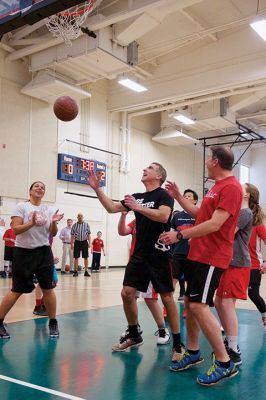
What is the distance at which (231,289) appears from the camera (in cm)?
412

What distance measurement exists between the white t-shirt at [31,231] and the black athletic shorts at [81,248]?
9.21 m

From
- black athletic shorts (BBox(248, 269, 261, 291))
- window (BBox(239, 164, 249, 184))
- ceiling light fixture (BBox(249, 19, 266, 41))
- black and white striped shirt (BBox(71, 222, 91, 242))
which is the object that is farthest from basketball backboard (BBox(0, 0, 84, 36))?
window (BBox(239, 164, 249, 184))

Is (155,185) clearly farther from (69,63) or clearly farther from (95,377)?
(69,63)

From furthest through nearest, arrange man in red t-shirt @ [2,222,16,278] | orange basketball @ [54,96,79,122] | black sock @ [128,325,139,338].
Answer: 1. man in red t-shirt @ [2,222,16,278]
2. orange basketball @ [54,96,79,122]
3. black sock @ [128,325,139,338]

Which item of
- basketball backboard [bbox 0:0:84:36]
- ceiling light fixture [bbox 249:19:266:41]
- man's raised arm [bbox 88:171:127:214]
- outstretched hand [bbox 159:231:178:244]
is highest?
ceiling light fixture [bbox 249:19:266:41]

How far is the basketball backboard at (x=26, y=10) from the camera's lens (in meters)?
3.88

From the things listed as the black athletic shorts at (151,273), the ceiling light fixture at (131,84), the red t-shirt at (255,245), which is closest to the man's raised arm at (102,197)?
the black athletic shorts at (151,273)

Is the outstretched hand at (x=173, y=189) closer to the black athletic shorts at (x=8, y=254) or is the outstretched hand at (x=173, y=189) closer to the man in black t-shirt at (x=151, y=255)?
the man in black t-shirt at (x=151, y=255)

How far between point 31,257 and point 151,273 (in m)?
1.52

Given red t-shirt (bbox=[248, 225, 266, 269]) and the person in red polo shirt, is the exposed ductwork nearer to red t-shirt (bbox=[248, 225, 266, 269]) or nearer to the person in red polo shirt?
the person in red polo shirt

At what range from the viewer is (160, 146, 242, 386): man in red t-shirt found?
3377 millimetres

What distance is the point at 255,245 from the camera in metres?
5.45

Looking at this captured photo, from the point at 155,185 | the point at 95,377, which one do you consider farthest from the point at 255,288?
the point at 95,377

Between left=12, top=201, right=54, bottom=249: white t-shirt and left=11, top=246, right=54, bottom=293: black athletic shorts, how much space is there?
7 cm
